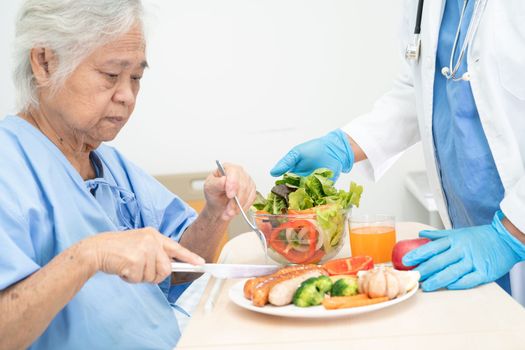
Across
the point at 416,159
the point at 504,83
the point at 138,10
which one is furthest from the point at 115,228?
the point at 416,159

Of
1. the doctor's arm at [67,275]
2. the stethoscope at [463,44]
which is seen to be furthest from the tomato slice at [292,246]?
the stethoscope at [463,44]

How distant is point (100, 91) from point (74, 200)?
226 mm

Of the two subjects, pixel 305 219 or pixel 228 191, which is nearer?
pixel 305 219

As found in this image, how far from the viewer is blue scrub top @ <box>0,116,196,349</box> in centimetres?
114

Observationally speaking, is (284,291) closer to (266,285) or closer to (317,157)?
(266,285)

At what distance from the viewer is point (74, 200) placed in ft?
4.28

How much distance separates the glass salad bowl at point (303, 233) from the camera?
1.32 meters

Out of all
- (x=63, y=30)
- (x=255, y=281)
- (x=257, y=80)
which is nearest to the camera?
(x=255, y=281)

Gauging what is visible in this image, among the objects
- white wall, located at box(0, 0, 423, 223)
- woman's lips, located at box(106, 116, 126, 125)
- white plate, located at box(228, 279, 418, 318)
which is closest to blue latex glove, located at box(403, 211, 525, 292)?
white plate, located at box(228, 279, 418, 318)

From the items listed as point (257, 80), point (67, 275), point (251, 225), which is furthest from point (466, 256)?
point (257, 80)

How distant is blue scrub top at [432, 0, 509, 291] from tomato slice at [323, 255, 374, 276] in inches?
15.6

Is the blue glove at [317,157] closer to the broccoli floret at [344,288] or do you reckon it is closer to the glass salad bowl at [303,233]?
the glass salad bowl at [303,233]

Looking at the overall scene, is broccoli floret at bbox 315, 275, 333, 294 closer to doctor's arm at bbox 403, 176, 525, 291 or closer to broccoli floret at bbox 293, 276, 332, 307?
broccoli floret at bbox 293, 276, 332, 307

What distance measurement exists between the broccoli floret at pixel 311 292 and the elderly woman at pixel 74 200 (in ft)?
0.58
